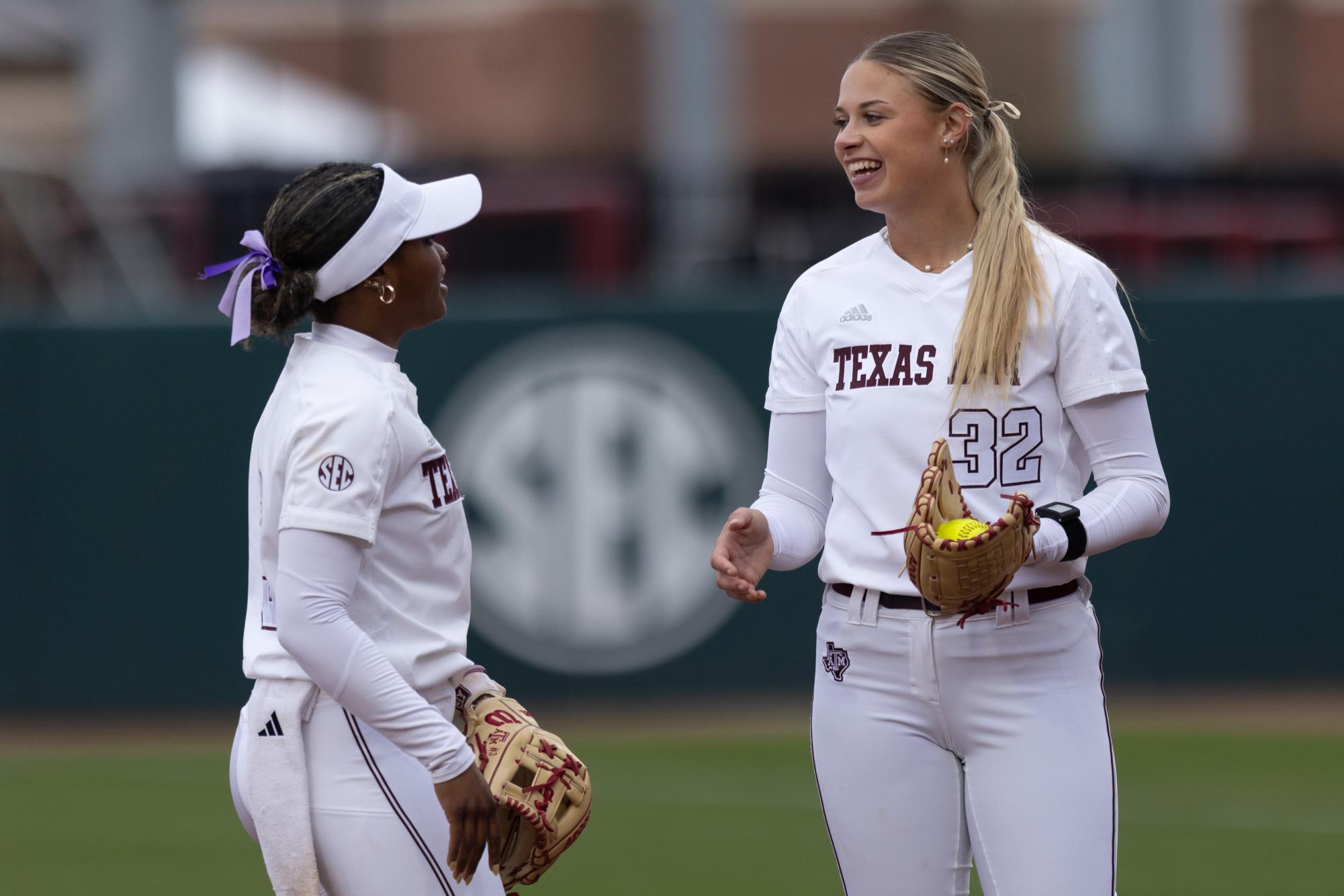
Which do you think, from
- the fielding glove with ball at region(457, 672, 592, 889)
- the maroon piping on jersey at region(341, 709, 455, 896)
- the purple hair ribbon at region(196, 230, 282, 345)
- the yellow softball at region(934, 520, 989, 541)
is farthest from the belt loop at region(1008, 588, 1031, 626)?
the purple hair ribbon at region(196, 230, 282, 345)

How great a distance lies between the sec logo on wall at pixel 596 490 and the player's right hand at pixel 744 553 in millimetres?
6859

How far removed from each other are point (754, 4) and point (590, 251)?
484 inches

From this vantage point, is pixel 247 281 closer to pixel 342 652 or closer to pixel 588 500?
pixel 342 652

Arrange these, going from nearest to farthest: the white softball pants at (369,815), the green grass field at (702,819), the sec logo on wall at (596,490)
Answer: the white softball pants at (369,815) < the green grass field at (702,819) < the sec logo on wall at (596,490)

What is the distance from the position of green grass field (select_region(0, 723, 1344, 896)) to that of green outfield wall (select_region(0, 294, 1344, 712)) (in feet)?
1.98

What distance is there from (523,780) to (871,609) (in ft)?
2.33

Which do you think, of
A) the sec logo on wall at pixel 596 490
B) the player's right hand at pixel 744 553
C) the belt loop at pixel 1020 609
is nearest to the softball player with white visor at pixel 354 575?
the player's right hand at pixel 744 553

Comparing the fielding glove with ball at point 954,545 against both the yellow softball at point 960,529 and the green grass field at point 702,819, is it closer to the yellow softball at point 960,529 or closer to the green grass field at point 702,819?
the yellow softball at point 960,529

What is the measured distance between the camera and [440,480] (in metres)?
3.31

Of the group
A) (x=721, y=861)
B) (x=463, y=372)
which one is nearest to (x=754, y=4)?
(x=463, y=372)

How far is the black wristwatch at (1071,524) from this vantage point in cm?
336

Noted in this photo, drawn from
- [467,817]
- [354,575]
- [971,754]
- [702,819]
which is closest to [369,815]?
[467,817]

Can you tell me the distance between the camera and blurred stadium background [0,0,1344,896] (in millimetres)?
8453

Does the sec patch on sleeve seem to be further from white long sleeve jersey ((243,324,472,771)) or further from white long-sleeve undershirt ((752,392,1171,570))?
white long-sleeve undershirt ((752,392,1171,570))
